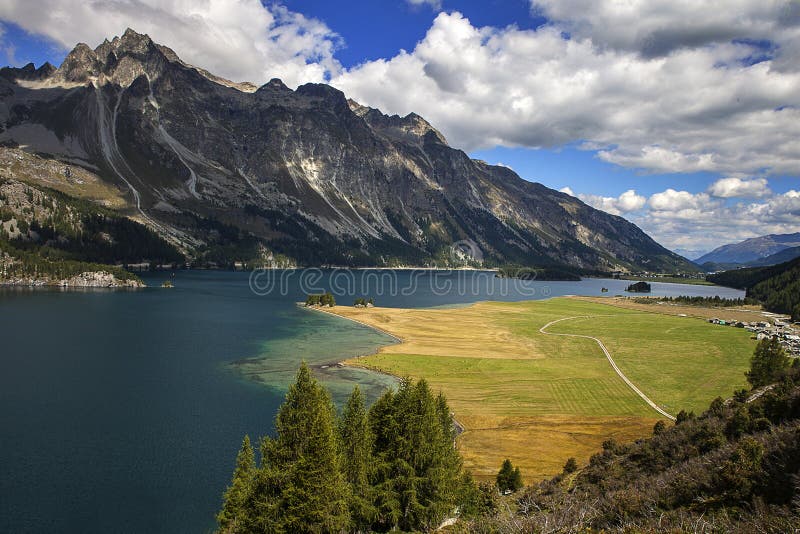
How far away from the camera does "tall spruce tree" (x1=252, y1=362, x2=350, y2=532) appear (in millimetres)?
27172

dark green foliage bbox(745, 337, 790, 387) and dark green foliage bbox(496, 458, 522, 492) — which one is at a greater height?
dark green foliage bbox(745, 337, 790, 387)

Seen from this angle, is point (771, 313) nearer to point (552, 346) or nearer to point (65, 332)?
point (552, 346)

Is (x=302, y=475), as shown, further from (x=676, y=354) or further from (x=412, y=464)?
(x=676, y=354)

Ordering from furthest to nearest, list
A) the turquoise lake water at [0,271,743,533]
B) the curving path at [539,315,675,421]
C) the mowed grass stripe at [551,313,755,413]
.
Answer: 1. the mowed grass stripe at [551,313,755,413]
2. the curving path at [539,315,675,421]
3. the turquoise lake water at [0,271,743,533]

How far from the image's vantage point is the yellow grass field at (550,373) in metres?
58.4

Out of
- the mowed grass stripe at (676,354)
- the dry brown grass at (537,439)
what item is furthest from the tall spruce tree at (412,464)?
the mowed grass stripe at (676,354)

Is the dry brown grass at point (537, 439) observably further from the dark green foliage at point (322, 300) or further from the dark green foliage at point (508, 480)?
the dark green foliage at point (322, 300)

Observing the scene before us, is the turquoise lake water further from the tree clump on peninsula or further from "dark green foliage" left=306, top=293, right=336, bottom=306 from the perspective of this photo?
"dark green foliage" left=306, top=293, right=336, bottom=306

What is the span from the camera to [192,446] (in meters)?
50.1

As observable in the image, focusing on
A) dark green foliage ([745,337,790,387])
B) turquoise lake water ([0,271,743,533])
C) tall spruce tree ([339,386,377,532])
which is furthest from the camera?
dark green foliage ([745,337,790,387])

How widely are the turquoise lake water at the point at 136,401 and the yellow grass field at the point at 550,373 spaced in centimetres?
1373

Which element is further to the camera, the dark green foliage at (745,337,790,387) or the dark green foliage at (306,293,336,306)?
the dark green foliage at (306,293,336,306)

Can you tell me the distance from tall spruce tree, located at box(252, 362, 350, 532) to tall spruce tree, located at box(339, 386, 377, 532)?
5.60 feet

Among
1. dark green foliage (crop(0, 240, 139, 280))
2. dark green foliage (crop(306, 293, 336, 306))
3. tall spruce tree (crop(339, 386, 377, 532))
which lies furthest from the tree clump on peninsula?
tall spruce tree (crop(339, 386, 377, 532))
